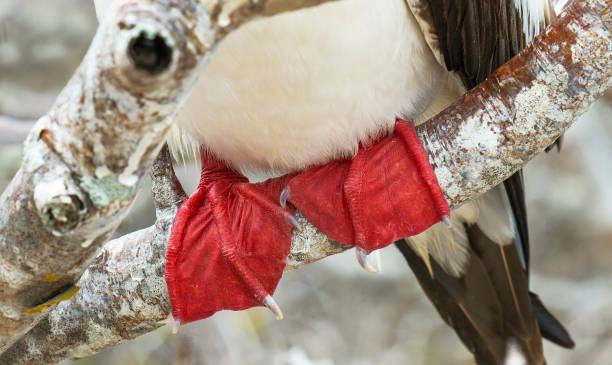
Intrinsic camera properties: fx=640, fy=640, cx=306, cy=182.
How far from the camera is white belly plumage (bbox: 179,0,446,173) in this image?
3.58 ft

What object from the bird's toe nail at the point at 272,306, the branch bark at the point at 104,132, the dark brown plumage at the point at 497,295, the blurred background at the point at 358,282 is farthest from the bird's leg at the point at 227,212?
the blurred background at the point at 358,282

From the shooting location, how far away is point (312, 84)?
1174mm

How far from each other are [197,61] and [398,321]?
8.43 ft

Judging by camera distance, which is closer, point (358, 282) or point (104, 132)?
point (104, 132)

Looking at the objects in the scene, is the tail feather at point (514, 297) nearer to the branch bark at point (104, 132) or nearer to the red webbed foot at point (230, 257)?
the red webbed foot at point (230, 257)

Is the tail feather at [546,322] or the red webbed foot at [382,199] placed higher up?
the red webbed foot at [382,199]

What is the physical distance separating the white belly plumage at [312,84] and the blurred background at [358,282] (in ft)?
5.31

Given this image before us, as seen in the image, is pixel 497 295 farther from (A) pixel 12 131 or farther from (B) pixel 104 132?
(A) pixel 12 131

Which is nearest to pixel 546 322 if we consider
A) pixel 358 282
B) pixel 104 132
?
pixel 104 132

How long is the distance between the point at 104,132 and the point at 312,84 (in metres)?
0.52

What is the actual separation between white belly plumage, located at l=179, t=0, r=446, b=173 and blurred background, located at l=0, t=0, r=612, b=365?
5.31 ft

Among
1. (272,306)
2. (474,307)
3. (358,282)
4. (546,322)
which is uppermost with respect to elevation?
(272,306)

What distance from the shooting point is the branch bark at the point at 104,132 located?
26.2 inches

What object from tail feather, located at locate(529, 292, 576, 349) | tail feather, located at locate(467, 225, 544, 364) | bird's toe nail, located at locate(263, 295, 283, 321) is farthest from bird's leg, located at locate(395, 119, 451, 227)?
tail feather, located at locate(529, 292, 576, 349)
